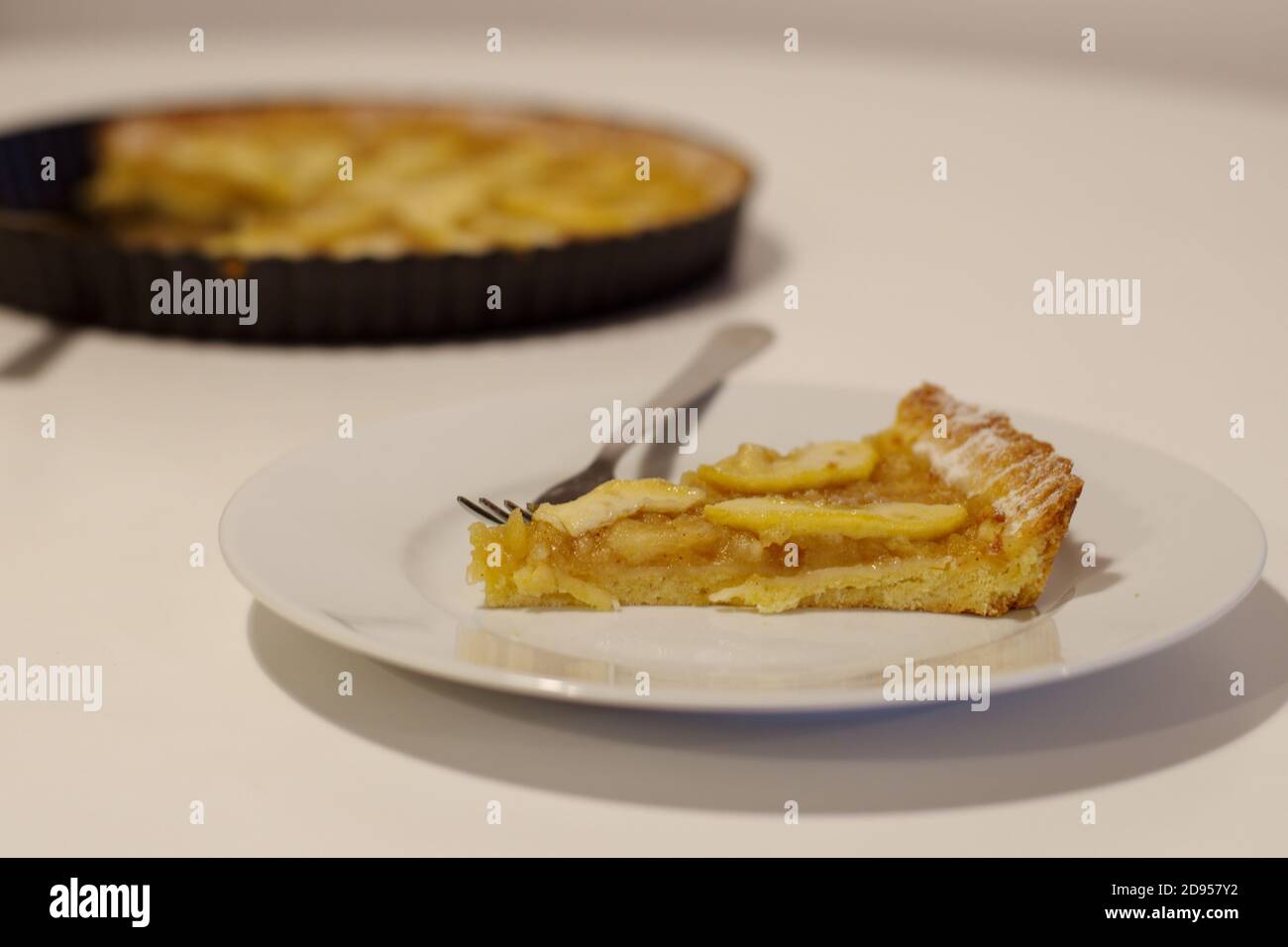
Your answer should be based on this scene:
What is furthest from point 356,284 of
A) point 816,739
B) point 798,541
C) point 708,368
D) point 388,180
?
point 816,739

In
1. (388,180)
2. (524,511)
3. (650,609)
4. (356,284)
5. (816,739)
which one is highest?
(388,180)

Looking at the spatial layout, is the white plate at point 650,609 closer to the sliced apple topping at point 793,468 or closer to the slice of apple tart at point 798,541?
the slice of apple tart at point 798,541

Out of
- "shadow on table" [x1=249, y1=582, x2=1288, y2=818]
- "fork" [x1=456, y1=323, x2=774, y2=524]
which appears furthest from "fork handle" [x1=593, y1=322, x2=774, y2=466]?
"shadow on table" [x1=249, y1=582, x2=1288, y2=818]

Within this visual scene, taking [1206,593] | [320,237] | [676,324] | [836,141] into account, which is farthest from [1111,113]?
[1206,593]

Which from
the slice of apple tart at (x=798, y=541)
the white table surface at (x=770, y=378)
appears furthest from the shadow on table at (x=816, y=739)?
the slice of apple tart at (x=798, y=541)

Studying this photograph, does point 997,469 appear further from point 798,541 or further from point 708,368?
point 708,368
